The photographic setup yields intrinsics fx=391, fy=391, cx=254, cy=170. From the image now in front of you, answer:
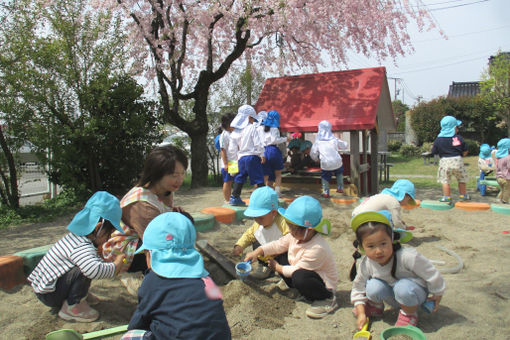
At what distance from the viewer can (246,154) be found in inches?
219

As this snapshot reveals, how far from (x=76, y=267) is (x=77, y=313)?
1.01 ft

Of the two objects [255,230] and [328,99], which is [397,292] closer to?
[255,230]

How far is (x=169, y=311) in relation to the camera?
1695mm

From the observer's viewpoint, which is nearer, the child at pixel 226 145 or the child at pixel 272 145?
the child at pixel 226 145

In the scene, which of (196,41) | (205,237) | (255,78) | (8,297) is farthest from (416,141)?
(8,297)

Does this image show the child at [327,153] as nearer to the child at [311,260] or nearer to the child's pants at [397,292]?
the child at [311,260]

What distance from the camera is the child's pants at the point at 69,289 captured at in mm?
2418

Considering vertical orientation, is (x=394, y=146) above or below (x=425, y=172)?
above

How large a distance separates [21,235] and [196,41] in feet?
21.9

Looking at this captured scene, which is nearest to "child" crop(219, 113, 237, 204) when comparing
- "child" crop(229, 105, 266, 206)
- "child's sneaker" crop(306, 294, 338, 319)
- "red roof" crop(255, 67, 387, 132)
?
"child" crop(229, 105, 266, 206)

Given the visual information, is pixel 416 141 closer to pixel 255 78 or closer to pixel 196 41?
pixel 255 78

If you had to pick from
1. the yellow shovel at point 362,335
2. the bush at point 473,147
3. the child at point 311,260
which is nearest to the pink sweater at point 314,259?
the child at point 311,260

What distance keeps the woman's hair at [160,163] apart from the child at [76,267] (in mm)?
387

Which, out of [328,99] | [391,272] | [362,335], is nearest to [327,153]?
[328,99]
